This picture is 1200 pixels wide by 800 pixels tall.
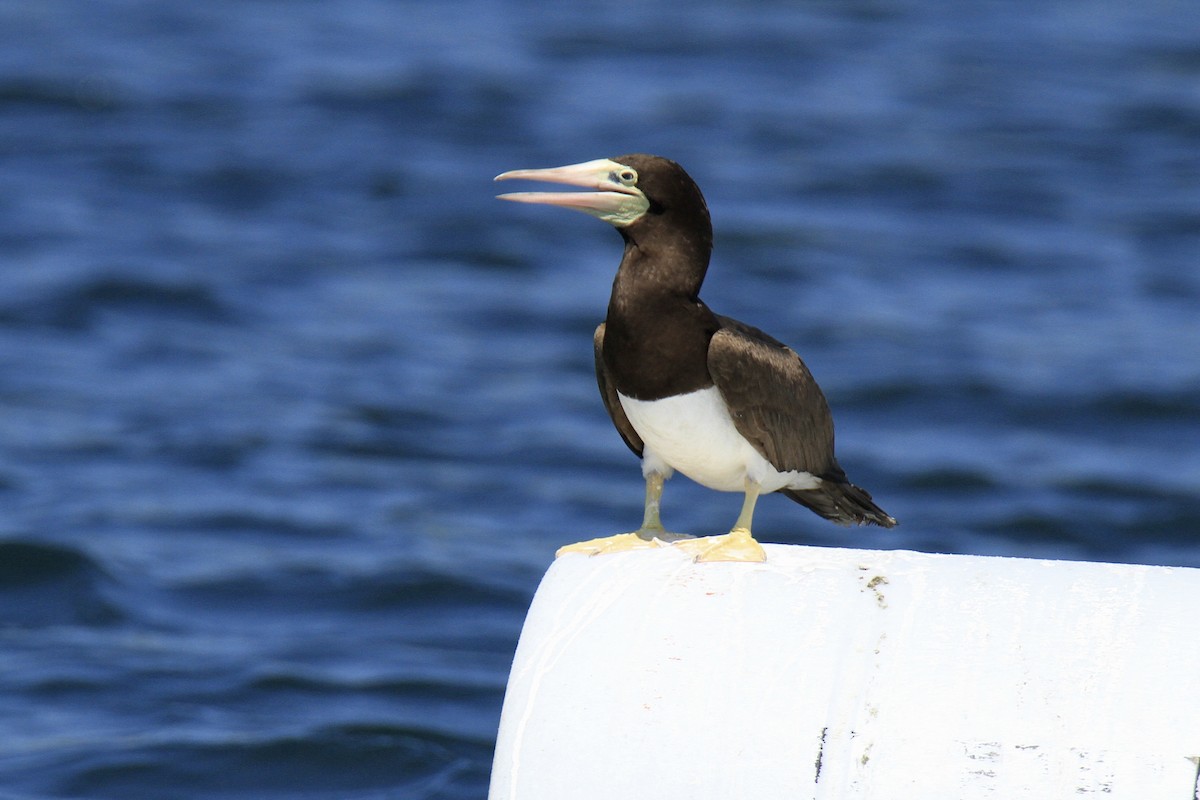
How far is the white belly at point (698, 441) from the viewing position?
5578 millimetres

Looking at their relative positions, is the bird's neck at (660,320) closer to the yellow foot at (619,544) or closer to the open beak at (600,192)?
the open beak at (600,192)

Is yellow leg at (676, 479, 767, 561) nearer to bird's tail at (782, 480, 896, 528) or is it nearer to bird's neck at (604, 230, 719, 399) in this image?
bird's neck at (604, 230, 719, 399)

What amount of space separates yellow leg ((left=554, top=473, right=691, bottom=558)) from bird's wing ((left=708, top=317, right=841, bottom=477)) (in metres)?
0.43

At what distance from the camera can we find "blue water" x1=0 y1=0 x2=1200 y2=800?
12.0 m

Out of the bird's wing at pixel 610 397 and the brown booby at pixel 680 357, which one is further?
the bird's wing at pixel 610 397

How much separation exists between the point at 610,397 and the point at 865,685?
157 cm

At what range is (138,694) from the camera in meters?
11.2

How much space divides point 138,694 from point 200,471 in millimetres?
4383

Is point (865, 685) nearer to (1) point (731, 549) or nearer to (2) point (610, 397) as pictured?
(1) point (731, 549)

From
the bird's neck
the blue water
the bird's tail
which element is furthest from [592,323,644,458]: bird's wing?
the blue water

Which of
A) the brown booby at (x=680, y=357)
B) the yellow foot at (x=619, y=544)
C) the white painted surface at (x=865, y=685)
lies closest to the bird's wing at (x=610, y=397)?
the brown booby at (x=680, y=357)

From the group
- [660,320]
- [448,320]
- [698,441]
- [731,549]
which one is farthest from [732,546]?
[448,320]

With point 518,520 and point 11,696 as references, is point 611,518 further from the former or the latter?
point 11,696

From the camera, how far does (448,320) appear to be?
19.1 meters
